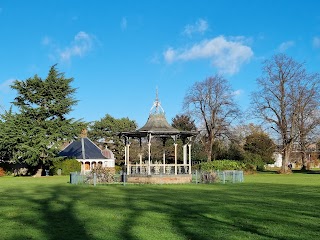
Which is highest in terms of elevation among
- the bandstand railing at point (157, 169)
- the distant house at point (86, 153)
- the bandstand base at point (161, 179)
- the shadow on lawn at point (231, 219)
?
the distant house at point (86, 153)

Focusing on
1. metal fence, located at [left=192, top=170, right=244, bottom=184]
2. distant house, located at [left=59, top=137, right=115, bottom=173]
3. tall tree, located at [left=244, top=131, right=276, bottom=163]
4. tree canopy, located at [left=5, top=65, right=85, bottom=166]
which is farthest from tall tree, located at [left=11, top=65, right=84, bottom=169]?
tall tree, located at [left=244, top=131, right=276, bottom=163]

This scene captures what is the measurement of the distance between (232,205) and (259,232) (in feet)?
19.5

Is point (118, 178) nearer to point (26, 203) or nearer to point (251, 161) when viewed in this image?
point (26, 203)

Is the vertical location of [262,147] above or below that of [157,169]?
above

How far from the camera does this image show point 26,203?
17438 mm

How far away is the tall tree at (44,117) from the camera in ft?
161

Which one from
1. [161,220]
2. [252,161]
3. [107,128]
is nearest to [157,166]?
[161,220]

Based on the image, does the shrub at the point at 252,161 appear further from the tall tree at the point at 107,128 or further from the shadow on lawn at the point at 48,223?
the shadow on lawn at the point at 48,223

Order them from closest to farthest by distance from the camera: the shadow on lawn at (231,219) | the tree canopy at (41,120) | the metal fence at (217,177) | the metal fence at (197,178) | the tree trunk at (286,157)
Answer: the shadow on lawn at (231,219)
the metal fence at (197,178)
the metal fence at (217,177)
the tree canopy at (41,120)
the tree trunk at (286,157)

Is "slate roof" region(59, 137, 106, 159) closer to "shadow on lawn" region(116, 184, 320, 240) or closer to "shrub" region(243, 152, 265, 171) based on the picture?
"shrub" region(243, 152, 265, 171)

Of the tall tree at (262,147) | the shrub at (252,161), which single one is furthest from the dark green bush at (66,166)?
the tall tree at (262,147)

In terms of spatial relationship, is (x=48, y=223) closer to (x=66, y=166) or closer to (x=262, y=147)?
(x=66, y=166)

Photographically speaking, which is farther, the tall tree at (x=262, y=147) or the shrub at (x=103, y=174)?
the tall tree at (x=262, y=147)

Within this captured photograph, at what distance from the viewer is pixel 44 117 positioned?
169 ft
